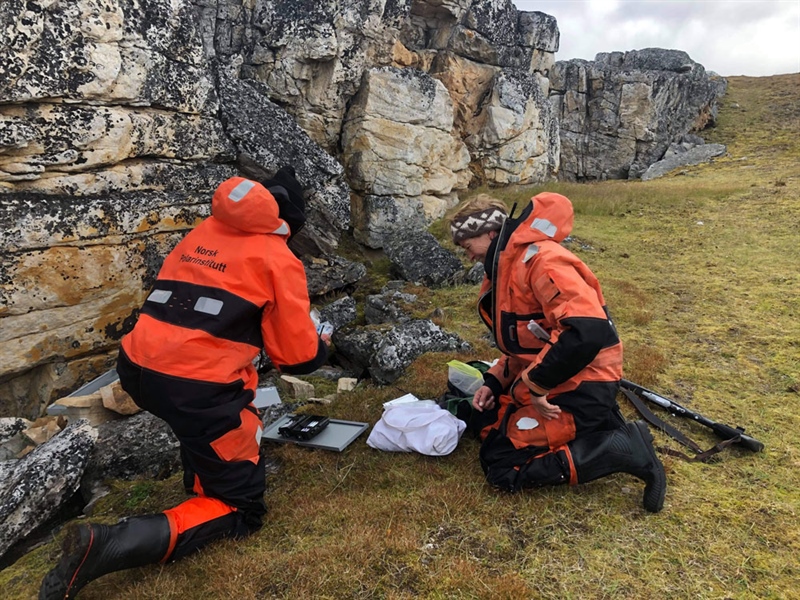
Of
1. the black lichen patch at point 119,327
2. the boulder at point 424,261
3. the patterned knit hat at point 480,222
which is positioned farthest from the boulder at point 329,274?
the patterned knit hat at point 480,222

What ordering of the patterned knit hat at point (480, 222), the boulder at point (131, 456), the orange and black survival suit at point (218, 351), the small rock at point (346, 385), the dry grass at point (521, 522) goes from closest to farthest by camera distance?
the dry grass at point (521, 522) → the orange and black survival suit at point (218, 351) → the patterned knit hat at point (480, 222) → the boulder at point (131, 456) → the small rock at point (346, 385)

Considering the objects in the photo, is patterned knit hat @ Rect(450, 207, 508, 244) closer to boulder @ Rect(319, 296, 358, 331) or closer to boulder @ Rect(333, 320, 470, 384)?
boulder @ Rect(333, 320, 470, 384)

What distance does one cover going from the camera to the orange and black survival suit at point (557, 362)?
3459 mm

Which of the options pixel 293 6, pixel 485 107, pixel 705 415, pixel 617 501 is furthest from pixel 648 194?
pixel 617 501

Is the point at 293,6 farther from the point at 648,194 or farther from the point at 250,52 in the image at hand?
the point at 648,194

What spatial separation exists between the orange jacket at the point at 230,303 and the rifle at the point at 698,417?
3.86m

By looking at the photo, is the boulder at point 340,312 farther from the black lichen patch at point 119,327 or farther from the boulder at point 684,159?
the boulder at point 684,159

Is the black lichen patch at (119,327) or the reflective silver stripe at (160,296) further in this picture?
the black lichen patch at (119,327)

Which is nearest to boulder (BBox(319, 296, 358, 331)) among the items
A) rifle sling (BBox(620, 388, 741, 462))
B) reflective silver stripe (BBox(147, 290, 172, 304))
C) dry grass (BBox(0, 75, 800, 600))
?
dry grass (BBox(0, 75, 800, 600))

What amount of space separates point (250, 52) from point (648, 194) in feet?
45.5

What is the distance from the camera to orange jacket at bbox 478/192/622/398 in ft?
11.2

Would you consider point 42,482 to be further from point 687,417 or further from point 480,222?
point 687,417

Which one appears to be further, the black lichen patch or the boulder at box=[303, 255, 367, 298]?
the boulder at box=[303, 255, 367, 298]

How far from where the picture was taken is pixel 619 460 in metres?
3.77
